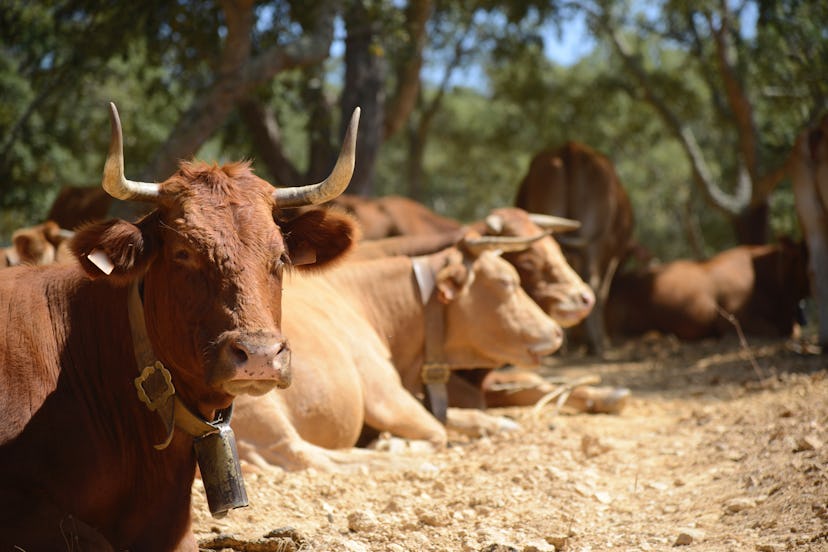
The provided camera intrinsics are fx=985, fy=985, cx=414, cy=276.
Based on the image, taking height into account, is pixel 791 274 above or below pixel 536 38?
below

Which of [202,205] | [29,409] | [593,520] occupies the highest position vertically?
[202,205]

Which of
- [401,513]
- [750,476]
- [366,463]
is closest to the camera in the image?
[401,513]

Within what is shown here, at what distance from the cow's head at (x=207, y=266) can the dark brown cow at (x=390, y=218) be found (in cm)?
670

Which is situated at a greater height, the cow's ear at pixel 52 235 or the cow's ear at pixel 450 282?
the cow's ear at pixel 52 235

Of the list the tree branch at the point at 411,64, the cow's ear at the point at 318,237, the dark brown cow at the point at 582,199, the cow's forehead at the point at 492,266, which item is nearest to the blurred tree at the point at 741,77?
the dark brown cow at the point at 582,199

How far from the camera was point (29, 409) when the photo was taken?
3.77 m

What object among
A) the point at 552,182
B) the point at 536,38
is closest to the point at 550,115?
the point at 536,38

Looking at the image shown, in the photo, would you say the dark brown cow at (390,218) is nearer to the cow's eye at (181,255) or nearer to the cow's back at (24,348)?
the cow's back at (24,348)

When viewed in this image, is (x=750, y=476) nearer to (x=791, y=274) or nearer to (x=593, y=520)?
(x=593, y=520)

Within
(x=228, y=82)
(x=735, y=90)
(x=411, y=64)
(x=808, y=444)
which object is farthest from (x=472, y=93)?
(x=808, y=444)

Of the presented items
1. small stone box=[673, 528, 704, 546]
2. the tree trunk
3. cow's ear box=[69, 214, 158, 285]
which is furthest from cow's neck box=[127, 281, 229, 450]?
the tree trunk

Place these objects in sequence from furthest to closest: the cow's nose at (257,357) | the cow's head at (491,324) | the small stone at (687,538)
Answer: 1. the cow's head at (491,324)
2. the small stone at (687,538)
3. the cow's nose at (257,357)

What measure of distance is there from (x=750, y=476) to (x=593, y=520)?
102 centimetres

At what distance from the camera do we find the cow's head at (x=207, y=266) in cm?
363
